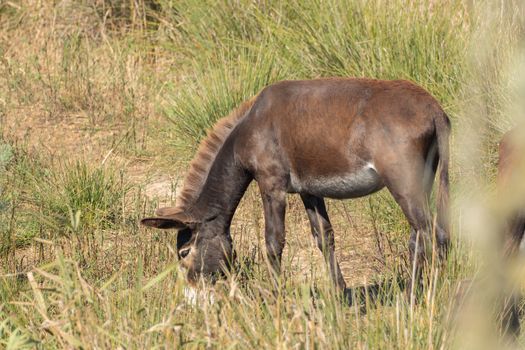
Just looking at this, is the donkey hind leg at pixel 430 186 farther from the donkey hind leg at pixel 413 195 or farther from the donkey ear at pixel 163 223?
the donkey ear at pixel 163 223

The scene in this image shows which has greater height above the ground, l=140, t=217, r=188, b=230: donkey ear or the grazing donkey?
the grazing donkey

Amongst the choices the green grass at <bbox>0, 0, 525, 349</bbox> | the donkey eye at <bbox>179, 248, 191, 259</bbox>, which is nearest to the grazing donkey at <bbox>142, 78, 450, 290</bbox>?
the donkey eye at <bbox>179, 248, 191, 259</bbox>

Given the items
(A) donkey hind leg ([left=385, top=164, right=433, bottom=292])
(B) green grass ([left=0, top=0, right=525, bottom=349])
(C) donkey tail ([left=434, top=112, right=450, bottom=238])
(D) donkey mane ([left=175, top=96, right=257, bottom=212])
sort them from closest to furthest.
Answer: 1. (B) green grass ([left=0, top=0, right=525, bottom=349])
2. (A) donkey hind leg ([left=385, top=164, right=433, bottom=292])
3. (C) donkey tail ([left=434, top=112, right=450, bottom=238])
4. (D) donkey mane ([left=175, top=96, right=257, bottom=212])

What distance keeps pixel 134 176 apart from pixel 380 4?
2.91 m

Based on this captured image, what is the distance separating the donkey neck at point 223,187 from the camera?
6.20 meters

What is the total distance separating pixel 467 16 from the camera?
848cm

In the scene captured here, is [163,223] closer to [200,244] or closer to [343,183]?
[200,244]

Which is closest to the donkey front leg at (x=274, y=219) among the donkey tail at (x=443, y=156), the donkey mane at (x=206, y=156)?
the donkey mane at (x=206, y=156)

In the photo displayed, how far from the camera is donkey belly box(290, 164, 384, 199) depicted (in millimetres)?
5590

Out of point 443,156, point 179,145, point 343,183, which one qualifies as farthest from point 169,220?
point 179,145

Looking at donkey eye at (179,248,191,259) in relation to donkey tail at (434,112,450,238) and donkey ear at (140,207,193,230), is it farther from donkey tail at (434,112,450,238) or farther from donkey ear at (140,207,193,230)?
donkey tail at (434,112,450,238)

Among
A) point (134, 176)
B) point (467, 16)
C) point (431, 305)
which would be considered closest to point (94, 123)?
point (134, 176)

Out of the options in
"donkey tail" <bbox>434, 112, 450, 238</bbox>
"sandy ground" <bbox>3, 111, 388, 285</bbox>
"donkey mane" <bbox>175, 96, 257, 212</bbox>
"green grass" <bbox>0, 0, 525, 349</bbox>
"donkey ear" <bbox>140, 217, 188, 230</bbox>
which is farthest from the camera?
"sandy ground" <bbox>3, 111, 388, 285</bbox>

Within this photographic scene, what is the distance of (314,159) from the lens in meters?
5.82
